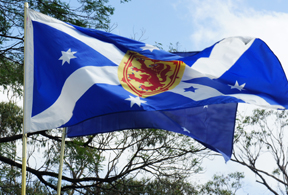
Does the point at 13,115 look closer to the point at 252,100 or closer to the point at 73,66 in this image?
the point at 73,66

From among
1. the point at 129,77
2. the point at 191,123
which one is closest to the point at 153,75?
the point at 129,77

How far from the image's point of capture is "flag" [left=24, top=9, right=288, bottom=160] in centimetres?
385

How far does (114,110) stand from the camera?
3.84m

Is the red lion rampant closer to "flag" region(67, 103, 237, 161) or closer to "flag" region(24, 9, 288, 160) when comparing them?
"flag" region(24, 9, 288, 160)

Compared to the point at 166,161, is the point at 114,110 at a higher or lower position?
lower

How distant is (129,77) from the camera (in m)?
4.24

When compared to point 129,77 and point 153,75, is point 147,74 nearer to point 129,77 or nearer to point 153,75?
point 153,75

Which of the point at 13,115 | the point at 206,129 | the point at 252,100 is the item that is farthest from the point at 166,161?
the point at 252,100

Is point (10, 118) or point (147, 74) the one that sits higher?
point (10, 118)

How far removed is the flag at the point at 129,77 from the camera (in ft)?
12.6

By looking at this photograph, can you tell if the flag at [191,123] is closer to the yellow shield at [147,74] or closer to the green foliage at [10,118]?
the yellow shield at [147,74]

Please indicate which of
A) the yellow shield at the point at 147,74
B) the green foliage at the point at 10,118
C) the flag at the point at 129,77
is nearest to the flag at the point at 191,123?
the flag at the point at 129,77

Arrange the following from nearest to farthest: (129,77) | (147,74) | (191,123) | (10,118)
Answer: (129,77), (147,74), (191,123), (10,118)

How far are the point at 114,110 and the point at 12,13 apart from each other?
411 cm
